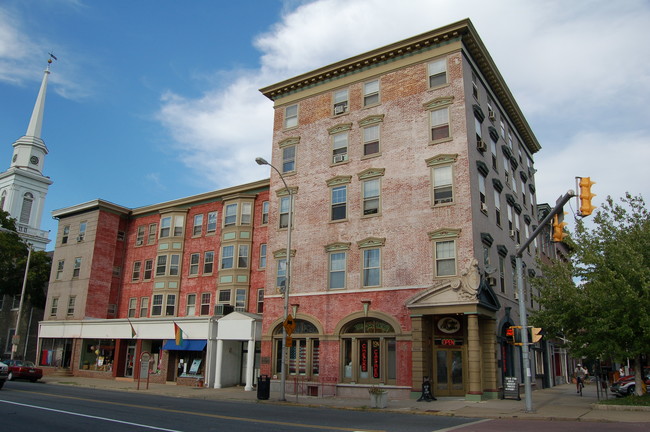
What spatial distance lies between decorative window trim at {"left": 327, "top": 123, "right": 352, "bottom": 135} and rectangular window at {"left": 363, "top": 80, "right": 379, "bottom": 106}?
165cm

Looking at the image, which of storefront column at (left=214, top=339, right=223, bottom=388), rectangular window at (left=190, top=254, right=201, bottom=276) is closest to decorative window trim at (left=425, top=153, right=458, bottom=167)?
storefront column at (left=214, top=339, right=223, bottom=388)

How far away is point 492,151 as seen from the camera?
31906mm

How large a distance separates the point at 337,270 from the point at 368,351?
15.8 feet

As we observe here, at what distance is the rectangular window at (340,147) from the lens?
31.4 metres

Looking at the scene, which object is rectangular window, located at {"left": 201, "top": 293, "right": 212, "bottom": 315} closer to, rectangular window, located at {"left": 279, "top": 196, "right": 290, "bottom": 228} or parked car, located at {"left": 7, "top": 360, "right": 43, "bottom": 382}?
rectangular window, located at {"left": 279, "top": 196, "right": 290, "bottom": 228}

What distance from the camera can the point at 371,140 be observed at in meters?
30.4

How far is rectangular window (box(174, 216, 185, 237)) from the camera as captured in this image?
42094 mm

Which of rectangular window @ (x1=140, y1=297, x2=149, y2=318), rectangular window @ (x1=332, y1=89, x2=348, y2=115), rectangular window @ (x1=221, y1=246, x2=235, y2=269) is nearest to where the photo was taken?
rectangular window @ (x1=332, y1=89, x2=348, y2=115)

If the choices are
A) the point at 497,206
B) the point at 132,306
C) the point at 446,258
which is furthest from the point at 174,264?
the point at 497,206

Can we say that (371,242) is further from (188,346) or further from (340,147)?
(188,346)

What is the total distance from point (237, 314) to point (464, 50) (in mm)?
20766

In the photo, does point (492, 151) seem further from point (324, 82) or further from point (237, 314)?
point (237, 314)

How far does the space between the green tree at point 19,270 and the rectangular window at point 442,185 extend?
4099 cm

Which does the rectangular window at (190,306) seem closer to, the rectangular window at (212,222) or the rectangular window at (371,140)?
the rectangular window at (212,222)
